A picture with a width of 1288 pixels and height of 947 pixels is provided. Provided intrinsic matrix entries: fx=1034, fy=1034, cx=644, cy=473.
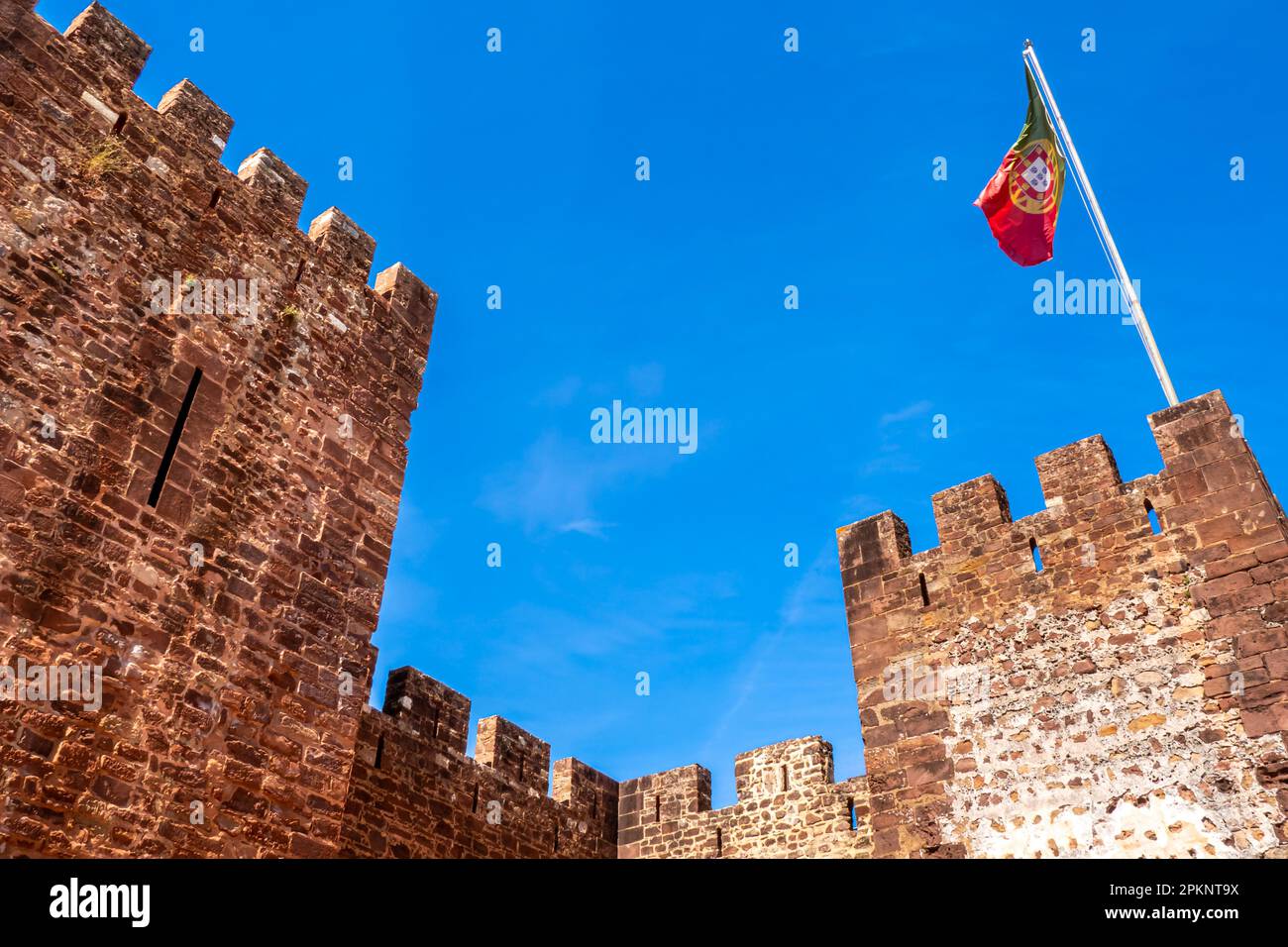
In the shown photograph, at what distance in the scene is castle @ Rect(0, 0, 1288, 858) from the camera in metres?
6.87

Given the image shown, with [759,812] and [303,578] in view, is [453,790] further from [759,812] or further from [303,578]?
[303,578]

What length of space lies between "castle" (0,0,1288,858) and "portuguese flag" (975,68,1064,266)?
8.90 feet

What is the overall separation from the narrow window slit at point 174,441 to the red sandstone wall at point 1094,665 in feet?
23.4

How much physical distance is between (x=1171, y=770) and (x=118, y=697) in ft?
26.3

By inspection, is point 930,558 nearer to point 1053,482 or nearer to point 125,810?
point 1053,482

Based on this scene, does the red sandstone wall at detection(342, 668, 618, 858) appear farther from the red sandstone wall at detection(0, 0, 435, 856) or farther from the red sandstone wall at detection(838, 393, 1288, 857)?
the red sandstone wall at detection(838, 393, 1288, 857)

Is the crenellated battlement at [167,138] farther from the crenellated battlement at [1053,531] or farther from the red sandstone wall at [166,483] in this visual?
the crenellated battlement at [1053,531]

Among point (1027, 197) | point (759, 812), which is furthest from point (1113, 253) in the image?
point (759, 812)

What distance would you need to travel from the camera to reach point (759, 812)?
44.7 ft

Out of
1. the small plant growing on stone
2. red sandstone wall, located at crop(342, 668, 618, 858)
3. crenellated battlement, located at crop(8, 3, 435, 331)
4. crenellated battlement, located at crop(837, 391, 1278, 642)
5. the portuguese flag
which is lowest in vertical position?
red sandstone wall, located at crop(342, 668, 618, 858)

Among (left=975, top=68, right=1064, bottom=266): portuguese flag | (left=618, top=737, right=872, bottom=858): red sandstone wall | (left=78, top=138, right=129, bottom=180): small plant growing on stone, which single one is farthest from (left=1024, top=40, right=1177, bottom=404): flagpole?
(left=78, top=138, right=129, bottom=180): small plant growing on stone

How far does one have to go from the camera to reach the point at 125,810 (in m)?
6.58
